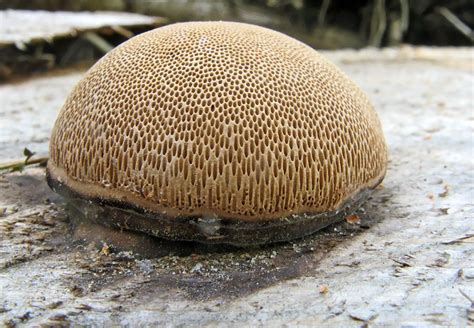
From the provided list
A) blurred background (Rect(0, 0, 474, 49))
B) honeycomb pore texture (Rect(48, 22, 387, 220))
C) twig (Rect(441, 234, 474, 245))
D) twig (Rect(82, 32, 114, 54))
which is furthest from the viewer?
blurred background (Rect(0, 0, 474, 49))

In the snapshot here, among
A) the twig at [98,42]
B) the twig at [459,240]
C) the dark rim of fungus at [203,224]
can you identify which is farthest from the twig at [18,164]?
the twig at [98,42]

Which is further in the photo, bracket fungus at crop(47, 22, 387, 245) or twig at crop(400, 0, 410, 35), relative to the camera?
twig at crop(400, 0, 410, 35)

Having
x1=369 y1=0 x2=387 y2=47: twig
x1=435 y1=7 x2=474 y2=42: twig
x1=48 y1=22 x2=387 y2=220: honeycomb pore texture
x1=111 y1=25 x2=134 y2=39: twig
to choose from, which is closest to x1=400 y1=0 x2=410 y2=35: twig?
x1=369 y1=0 x2=387 y2=47: twig

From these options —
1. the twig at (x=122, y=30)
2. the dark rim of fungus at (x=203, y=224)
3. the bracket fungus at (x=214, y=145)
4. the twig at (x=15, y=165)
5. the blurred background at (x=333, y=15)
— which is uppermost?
the blurred background at (x=333, y=15)

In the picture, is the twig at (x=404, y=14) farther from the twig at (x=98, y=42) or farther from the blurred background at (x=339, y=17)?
the twig at (x=98, y=42)

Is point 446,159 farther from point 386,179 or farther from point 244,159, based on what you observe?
point 244,159

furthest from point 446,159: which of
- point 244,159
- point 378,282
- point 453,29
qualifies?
point 453,29

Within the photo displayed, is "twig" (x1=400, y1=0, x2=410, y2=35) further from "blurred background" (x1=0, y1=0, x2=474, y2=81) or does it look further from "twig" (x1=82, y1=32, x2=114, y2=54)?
"twig" (x1=82, y1=32, x2=114, y2=54)
